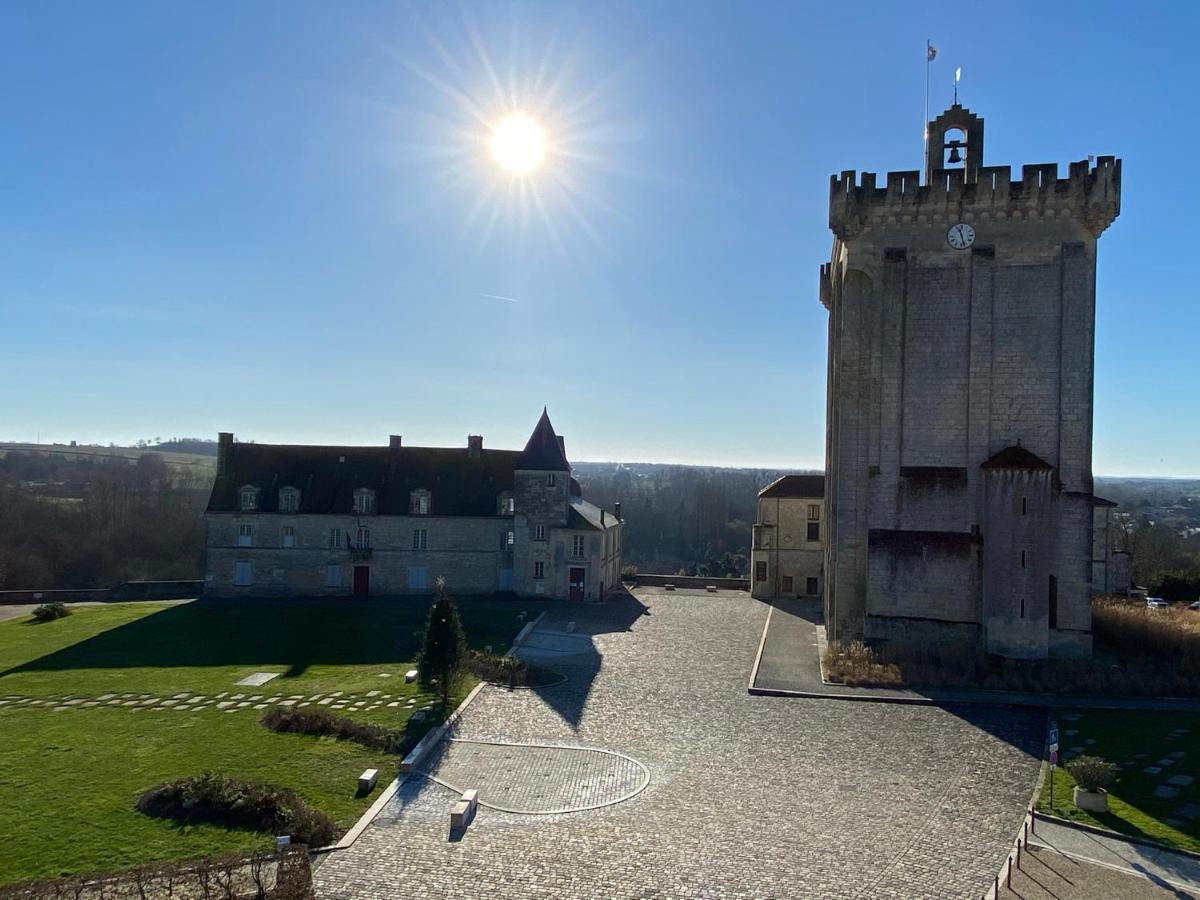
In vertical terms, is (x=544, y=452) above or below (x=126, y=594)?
above

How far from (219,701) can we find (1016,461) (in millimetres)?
23060

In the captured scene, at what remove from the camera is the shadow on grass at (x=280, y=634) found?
25.4m

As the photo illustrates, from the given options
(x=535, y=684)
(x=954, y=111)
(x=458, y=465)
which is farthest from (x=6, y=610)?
(x=954, y=111)

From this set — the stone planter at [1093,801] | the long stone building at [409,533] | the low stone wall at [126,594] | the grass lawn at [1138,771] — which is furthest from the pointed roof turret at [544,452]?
the stone planter at [1093,801]

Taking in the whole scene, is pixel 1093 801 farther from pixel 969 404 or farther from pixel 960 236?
pixel 960 236

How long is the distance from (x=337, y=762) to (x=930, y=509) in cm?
1830

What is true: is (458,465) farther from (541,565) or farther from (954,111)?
(954,111)

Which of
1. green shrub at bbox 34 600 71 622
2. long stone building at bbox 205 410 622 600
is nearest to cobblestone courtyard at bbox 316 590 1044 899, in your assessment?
long stone building at bbox 205 410 622 600

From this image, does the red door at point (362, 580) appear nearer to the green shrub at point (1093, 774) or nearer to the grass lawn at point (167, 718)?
the grass lawn at point (167, 718)

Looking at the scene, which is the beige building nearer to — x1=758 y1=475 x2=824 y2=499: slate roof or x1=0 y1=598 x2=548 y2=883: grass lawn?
x1=758 y1=475 x2=824 y2=499: slate roof

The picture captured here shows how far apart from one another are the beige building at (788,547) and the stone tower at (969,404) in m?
12.2

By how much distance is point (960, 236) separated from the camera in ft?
79.8

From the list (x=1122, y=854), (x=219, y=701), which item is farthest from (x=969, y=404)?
(x=219, y=701)

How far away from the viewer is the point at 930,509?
2448cm
